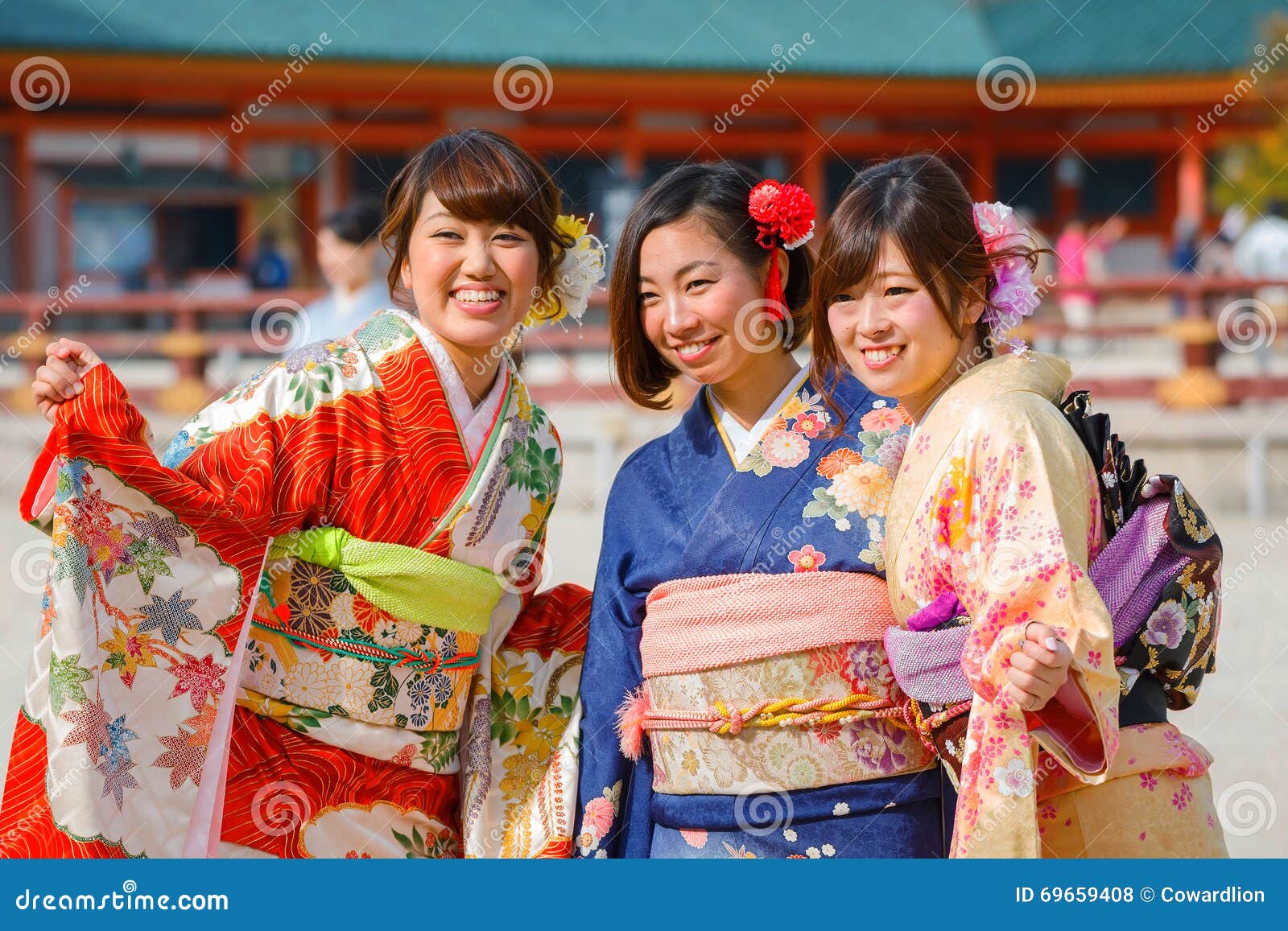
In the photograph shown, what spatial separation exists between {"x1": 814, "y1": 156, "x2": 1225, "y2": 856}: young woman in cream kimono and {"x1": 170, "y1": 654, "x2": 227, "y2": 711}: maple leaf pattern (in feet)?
4.38

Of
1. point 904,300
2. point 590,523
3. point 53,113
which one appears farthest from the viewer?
point 53,113

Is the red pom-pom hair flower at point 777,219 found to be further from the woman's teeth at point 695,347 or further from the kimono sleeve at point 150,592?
the kimono sleeve at point 150,592

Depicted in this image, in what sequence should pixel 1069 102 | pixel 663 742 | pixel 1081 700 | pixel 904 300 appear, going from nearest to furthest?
pixel 1081 700 → pixel 904 300 → pixel 663 742 → pixel 1069 102

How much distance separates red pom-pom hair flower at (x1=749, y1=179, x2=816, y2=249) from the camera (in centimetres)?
274

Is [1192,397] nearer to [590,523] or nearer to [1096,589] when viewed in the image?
[590,523]

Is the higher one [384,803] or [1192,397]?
[1192,397]

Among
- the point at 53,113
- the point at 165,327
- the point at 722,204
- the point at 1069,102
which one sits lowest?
the point at 722,204

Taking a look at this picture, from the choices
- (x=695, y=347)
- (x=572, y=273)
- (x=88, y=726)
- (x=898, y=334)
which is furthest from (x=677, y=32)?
(x=88, y=726)

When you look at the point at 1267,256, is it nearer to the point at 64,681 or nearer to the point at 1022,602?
the point at 1022,602

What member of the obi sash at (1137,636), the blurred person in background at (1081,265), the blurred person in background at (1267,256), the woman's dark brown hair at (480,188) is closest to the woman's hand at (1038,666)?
the obi sash at (1137,636)

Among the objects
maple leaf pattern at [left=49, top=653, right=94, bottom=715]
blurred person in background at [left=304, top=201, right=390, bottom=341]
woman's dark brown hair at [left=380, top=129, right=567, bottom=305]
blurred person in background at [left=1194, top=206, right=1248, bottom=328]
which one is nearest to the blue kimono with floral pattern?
woman's dark brown hair at [left=380, top=129, right=567, bottom=305]

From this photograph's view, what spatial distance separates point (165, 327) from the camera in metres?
17.8

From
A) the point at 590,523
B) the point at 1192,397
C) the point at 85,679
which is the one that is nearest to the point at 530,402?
the point at 85,679

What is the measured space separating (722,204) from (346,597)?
42.9 inches
